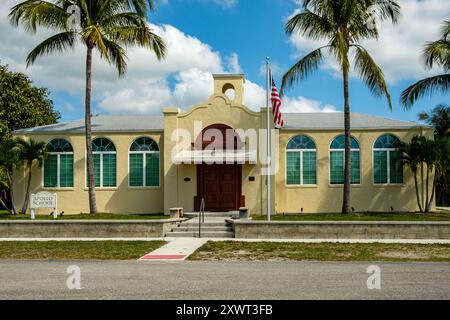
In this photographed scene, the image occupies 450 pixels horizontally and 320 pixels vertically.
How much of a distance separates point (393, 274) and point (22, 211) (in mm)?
18046

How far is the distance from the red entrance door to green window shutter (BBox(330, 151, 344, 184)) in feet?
14.1

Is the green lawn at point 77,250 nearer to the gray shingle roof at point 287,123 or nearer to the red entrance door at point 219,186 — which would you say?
the red entrance door at point 219,186

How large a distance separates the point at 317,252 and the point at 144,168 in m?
12.0

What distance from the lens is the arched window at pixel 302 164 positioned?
2262cm

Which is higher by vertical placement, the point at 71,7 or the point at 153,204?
the point at 71,7

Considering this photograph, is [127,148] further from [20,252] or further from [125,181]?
[20,252]

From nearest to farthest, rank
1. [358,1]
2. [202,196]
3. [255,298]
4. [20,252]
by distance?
[255,298] < [20,252] < [358,1] < [202,196]

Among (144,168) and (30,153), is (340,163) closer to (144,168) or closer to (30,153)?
(144,168)

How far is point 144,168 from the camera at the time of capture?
2292 centimetres

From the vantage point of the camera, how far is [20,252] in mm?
13156

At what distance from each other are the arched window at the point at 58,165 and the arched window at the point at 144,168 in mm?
2877

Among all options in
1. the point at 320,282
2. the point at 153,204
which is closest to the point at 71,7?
the point at 153,204

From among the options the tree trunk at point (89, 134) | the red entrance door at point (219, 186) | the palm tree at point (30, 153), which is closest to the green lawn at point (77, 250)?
the tree trunk at point (89, 134)

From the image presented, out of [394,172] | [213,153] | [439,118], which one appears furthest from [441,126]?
[213,153]
